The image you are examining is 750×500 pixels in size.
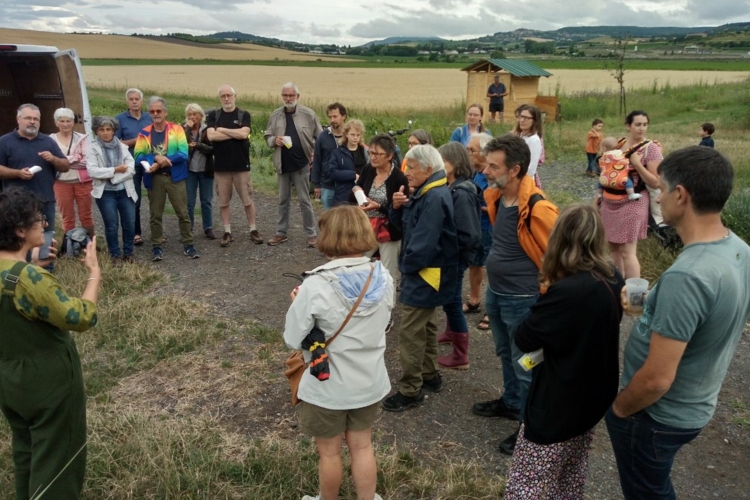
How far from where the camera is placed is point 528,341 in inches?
97.1

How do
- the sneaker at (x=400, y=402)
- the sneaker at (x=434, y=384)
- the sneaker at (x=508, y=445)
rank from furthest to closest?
the sneaker at (x=434, y=384) < the sneaker at (x=400, y=402) < the sneaker at (x=508, y=445)

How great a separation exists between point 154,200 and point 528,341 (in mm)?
5690

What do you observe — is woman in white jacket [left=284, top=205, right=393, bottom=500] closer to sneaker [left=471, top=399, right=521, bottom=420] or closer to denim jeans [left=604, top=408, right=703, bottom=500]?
denim jeans [left=604, top=408, right=703, bottom=500]

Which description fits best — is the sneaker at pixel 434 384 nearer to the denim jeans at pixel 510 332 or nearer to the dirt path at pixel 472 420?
the dirt path at pixel 472 420

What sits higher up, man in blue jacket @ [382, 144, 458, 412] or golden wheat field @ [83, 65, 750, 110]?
golden wheat field @ [83, 65, 750, 110]

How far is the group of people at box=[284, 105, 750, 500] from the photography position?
6.68 feet

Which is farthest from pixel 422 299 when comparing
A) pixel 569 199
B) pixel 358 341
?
pixel 569 199

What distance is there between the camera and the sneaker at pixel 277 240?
7.56m

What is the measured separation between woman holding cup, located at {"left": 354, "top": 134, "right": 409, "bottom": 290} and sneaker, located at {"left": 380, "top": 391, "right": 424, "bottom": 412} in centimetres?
101

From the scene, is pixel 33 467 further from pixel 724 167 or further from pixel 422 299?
pixel 724 167

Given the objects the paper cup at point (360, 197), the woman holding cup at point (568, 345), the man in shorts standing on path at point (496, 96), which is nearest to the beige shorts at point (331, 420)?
the woman holding cup at point (568, 345)

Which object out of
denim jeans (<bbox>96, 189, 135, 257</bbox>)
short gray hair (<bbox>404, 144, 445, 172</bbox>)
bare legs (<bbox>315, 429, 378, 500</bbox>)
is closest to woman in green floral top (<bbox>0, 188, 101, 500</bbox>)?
bare legs (<bbox>315, 429, 378, 500</bbox>)

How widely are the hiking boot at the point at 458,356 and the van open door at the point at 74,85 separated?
5.82 meters

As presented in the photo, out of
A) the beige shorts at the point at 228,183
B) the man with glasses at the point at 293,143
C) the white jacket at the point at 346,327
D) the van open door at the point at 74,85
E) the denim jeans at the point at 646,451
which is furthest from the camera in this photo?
the van open door at the point at 74,85
